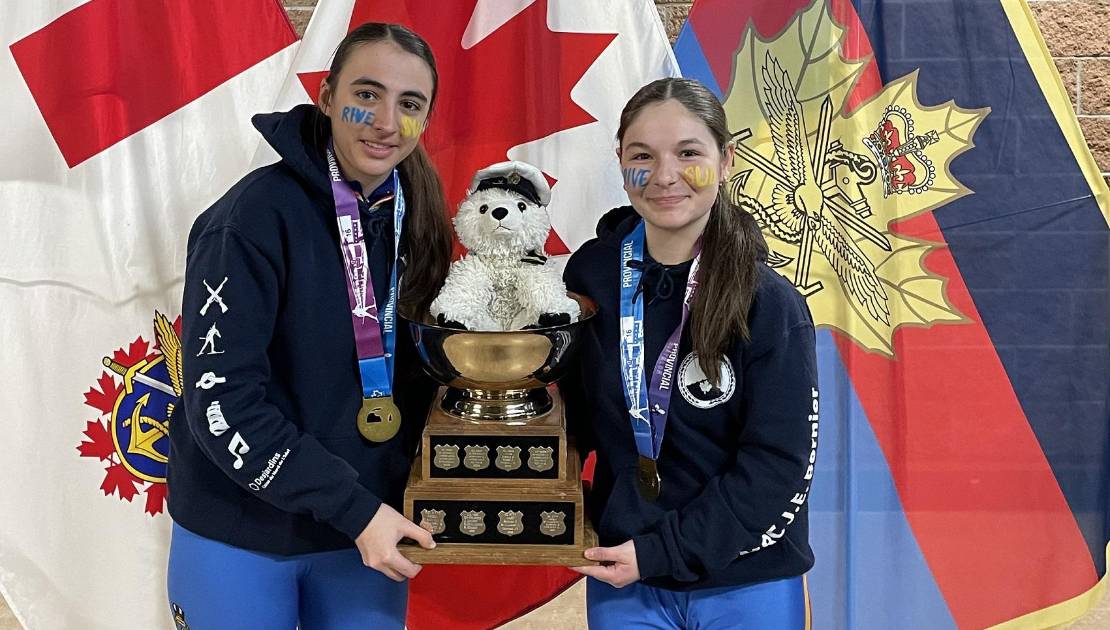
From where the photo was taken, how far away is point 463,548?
43.0 inches

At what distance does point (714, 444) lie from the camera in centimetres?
113

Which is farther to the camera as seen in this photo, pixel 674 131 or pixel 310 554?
pixel 310 554

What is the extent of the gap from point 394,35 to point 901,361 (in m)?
1.09

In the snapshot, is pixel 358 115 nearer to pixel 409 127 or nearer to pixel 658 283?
pixel 409 127

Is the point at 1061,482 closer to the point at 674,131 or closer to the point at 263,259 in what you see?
the point at 674,131

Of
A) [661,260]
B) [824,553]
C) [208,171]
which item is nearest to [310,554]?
[661,260]

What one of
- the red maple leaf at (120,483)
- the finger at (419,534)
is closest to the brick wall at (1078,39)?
the red maple leaf at (120,483)

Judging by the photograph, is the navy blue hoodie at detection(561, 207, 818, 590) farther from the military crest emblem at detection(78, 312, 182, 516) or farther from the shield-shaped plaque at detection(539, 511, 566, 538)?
the military crest emblem at detection(78, 312, 182, 516)

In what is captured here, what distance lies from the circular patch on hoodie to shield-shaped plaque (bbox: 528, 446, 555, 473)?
18 cm

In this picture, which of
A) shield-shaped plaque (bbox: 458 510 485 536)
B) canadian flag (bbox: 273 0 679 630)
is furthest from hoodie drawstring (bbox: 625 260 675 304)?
canadian flag (bbox: 273 0 679 630)

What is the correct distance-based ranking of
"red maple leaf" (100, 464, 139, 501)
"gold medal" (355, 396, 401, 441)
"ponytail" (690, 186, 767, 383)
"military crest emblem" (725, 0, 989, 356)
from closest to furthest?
"ponytail" (690, 186, 767, 383) → "gold medal" (355, 396, 401, 441) → "military crest emblem" (725, 0, 989, 356) → "red maple leaf" (100, 464, 139, 501)

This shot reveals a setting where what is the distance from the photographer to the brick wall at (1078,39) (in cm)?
180

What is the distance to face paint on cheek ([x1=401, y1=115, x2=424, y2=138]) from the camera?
3.75ft

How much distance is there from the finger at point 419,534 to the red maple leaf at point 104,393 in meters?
0.89
